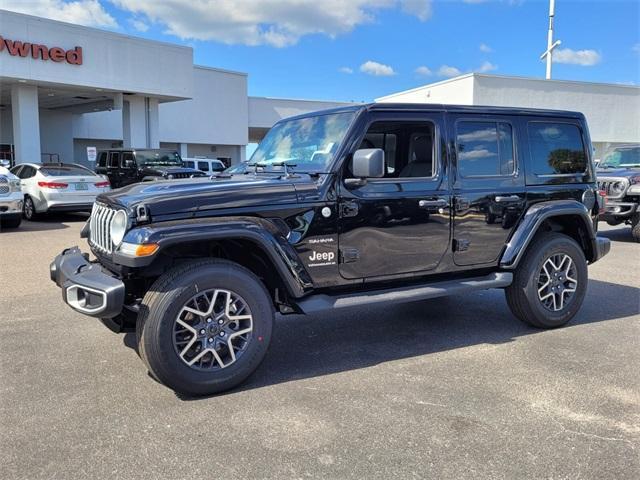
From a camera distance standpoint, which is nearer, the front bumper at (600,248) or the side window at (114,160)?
the front bumper at (600,248)

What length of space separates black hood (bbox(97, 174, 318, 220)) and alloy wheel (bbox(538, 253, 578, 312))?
2494 millimetres

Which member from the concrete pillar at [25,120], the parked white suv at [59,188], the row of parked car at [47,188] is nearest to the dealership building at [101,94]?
the concrete pillar at [25,120]

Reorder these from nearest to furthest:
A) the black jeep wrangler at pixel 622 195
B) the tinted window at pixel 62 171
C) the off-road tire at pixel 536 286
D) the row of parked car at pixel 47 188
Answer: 1. the off-road tire at pixel 536 286
2. the black jeep wrangler at pixel 622 195
3. the row of parked car at pixel 47 188
4. the tinted window at pixel 62 171

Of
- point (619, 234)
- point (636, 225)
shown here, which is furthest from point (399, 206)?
point (619, 234)

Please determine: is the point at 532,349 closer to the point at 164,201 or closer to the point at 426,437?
the point at 426,437

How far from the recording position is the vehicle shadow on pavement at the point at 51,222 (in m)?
12.4

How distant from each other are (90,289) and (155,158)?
14.9 metres

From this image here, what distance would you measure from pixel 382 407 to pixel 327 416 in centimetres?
37

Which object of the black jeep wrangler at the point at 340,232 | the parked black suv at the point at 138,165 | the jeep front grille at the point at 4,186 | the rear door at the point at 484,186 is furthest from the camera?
the parked black suv at the point at 138,165

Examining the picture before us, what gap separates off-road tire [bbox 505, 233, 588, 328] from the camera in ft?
16.4

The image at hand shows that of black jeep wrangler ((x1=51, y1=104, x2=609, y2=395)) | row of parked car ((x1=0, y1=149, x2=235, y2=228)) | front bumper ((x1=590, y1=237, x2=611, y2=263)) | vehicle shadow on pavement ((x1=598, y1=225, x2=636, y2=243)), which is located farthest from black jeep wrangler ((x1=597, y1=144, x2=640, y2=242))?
row of parked car ((x1=0, y1=149, x2=235, y2=228))

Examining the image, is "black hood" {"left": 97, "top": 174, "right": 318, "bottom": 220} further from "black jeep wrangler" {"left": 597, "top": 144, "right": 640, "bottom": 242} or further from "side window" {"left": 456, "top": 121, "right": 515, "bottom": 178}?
"black jeep wrangler" {"left": 597, "top": 144, "right": 640, "bottom": 242}

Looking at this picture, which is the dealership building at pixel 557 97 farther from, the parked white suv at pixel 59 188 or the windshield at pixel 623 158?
the parked white suv at pixel 59 188

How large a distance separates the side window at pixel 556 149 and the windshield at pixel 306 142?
1930 millimetres
